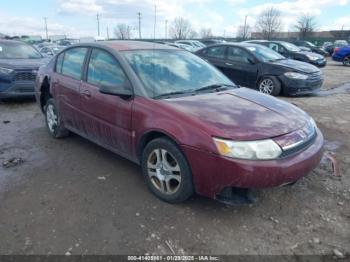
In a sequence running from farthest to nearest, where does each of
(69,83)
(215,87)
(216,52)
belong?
(216,52) < (69,83) < (215,87)

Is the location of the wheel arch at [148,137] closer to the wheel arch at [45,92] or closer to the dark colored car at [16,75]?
the wheel arch at [45,92]

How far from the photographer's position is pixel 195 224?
3156 mm

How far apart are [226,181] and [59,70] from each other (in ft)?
11.2

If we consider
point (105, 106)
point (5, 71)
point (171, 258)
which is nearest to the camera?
point (171, 258)

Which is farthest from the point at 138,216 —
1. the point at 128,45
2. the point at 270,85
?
the point at 270,85

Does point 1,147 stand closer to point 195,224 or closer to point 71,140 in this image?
point 71,140

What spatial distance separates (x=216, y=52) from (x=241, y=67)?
1.12 metres

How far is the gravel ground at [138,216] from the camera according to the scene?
2.87 m

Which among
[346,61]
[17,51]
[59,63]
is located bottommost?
[346,61]

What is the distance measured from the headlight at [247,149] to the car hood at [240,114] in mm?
51

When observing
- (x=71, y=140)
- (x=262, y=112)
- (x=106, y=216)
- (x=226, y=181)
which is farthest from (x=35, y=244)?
(x=71, y=140)

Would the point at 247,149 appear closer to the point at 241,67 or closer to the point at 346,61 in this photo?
the point at 241,67

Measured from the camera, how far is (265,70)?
31.1 ft

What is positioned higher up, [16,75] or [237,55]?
[237,55]
